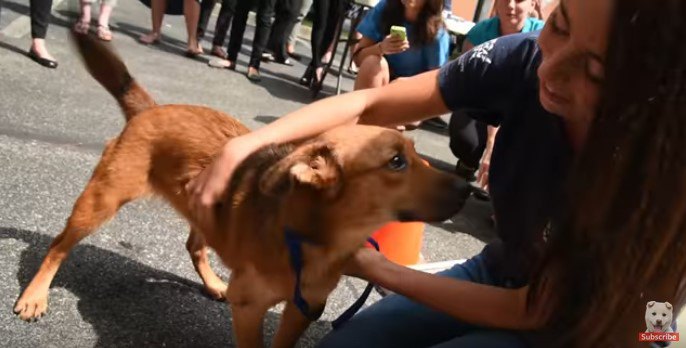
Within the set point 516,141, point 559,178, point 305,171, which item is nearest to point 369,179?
point 305,171

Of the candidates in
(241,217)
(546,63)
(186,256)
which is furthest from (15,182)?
(546,63)

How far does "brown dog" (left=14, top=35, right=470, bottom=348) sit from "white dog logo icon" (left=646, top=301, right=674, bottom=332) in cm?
74

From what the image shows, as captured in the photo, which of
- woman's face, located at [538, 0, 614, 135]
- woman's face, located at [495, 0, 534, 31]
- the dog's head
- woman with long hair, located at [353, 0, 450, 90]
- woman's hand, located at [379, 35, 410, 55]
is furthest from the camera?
woman with long hair, located at [353, 0, 450, 90]

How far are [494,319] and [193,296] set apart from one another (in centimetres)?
138

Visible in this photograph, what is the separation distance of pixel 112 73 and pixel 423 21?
121 inches

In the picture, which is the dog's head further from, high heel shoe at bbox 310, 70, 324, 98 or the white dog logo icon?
high heel shoe at bbox 310, 70, 324, 98

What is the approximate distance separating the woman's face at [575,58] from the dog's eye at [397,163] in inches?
22.6

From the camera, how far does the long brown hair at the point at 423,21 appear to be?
5.00 meters

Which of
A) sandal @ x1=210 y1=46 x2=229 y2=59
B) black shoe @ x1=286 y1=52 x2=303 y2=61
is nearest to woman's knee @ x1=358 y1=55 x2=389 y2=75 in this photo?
sandal @ x1=210 y1=46 x2=229 y2=59

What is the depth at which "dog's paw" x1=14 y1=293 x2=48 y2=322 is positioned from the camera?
2.18 meters

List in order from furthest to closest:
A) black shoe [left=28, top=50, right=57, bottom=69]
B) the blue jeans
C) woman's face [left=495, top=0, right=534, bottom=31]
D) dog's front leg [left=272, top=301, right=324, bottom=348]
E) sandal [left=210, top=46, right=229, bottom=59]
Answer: sandal [left=210, top=46, right=229, bottom=59] < black shoe [left=28, top=50, right=57, bottom=69] < woman's face [left=495, top=0, right=534, bottom=31] < dog's front leg [left=272, top=301, right=324, bottom=348] < the blue jeans

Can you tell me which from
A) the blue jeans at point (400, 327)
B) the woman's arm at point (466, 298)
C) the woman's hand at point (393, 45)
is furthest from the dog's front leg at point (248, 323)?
the woman's hand at point (393, 45)

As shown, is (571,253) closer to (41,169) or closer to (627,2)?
(627,2)

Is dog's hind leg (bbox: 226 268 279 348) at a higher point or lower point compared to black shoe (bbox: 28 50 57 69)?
higher
